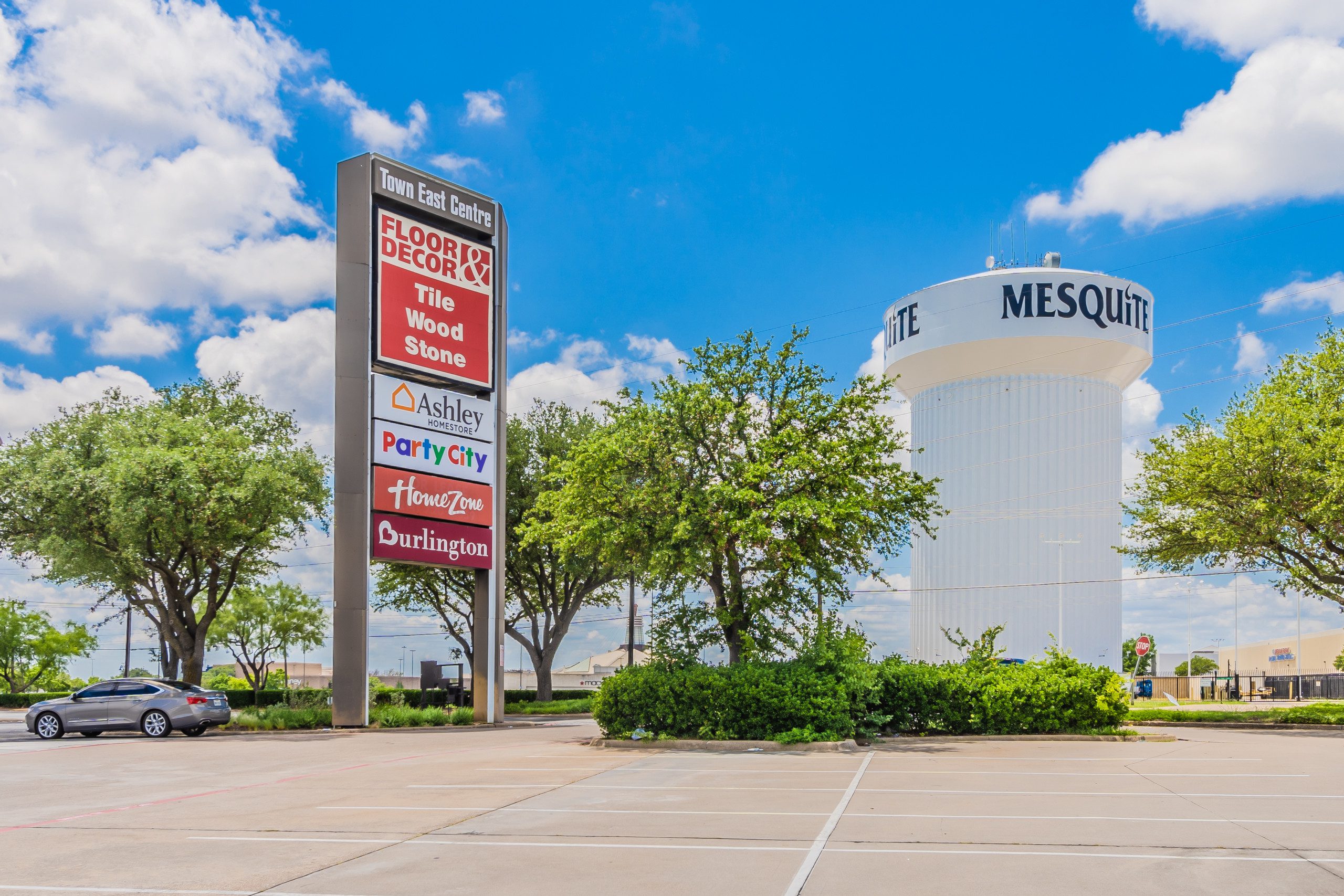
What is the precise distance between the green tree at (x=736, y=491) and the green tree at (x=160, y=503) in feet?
40.3

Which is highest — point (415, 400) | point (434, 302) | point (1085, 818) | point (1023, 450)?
point (434, 302)

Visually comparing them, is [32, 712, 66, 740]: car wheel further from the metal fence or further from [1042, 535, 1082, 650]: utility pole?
the metal fence

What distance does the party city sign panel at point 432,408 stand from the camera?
97.4ft

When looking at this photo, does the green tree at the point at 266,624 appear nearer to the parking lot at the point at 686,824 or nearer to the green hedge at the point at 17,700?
the green hedge at the point at 17,700

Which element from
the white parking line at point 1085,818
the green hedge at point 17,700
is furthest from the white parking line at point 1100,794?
the green hedge at point 17,700

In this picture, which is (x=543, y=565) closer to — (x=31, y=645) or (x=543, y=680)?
(x=543, y=680)

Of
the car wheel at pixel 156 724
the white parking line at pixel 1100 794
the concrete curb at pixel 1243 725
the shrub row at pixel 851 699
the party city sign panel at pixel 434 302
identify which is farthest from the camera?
the concrete curb at pixel 1243 725

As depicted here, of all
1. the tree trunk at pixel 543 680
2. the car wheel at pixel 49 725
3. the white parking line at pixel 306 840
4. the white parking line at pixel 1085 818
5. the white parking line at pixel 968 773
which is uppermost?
the white parking line at pixel 306 840

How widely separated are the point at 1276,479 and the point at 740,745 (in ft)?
60.5

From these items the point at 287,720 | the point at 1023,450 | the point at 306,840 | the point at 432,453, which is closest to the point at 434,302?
the point at 432,453

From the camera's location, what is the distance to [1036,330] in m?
53.3

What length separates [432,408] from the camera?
30.9 metres

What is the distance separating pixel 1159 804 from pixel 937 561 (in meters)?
48.6

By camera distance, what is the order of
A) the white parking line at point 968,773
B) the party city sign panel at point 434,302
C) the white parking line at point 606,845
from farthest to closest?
the party city sign panel at point 434,302, the white parking line at point 968,773, the white parking line at point 606,845
